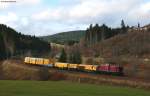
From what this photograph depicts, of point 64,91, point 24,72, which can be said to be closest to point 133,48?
point 24,72

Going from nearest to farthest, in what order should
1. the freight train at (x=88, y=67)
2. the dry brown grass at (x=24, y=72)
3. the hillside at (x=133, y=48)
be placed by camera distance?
the dry brown grass at (x=24, y=72) < the freight train at (x=88, y=67) < the hillside at (x=133, y=48)

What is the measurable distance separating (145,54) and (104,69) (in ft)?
193

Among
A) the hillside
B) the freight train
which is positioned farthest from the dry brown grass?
the hillside

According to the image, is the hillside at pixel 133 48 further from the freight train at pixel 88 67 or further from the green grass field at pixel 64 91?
the green grass field at pixel 64 91

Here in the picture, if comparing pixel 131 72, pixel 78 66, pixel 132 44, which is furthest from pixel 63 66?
pixel 132 44

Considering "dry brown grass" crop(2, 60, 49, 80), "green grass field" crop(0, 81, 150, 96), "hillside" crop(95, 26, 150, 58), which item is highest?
"hillside" crop(95, 26, 150, 58)

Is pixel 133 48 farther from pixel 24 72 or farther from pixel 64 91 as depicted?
pixel 64 91

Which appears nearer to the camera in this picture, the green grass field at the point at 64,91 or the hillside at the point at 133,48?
the green grass field at the point at 64,91

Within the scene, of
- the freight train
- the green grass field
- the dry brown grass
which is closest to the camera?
the green grass field

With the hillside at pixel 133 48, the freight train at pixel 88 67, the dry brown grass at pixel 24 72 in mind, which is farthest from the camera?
the hillside at pixel 133 48

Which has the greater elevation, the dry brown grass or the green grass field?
the dry brown grass

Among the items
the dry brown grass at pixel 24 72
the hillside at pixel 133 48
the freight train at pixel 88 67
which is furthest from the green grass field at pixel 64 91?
the hillside at pixel 133 48

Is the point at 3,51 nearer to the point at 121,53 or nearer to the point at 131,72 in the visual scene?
the point at 121,53

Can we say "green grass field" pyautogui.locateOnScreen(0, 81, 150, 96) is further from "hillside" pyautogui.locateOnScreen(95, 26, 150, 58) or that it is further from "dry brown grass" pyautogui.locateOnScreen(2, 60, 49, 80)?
"hillside" pyautogui.locateOnScreen(95, 26, 150, 58)
